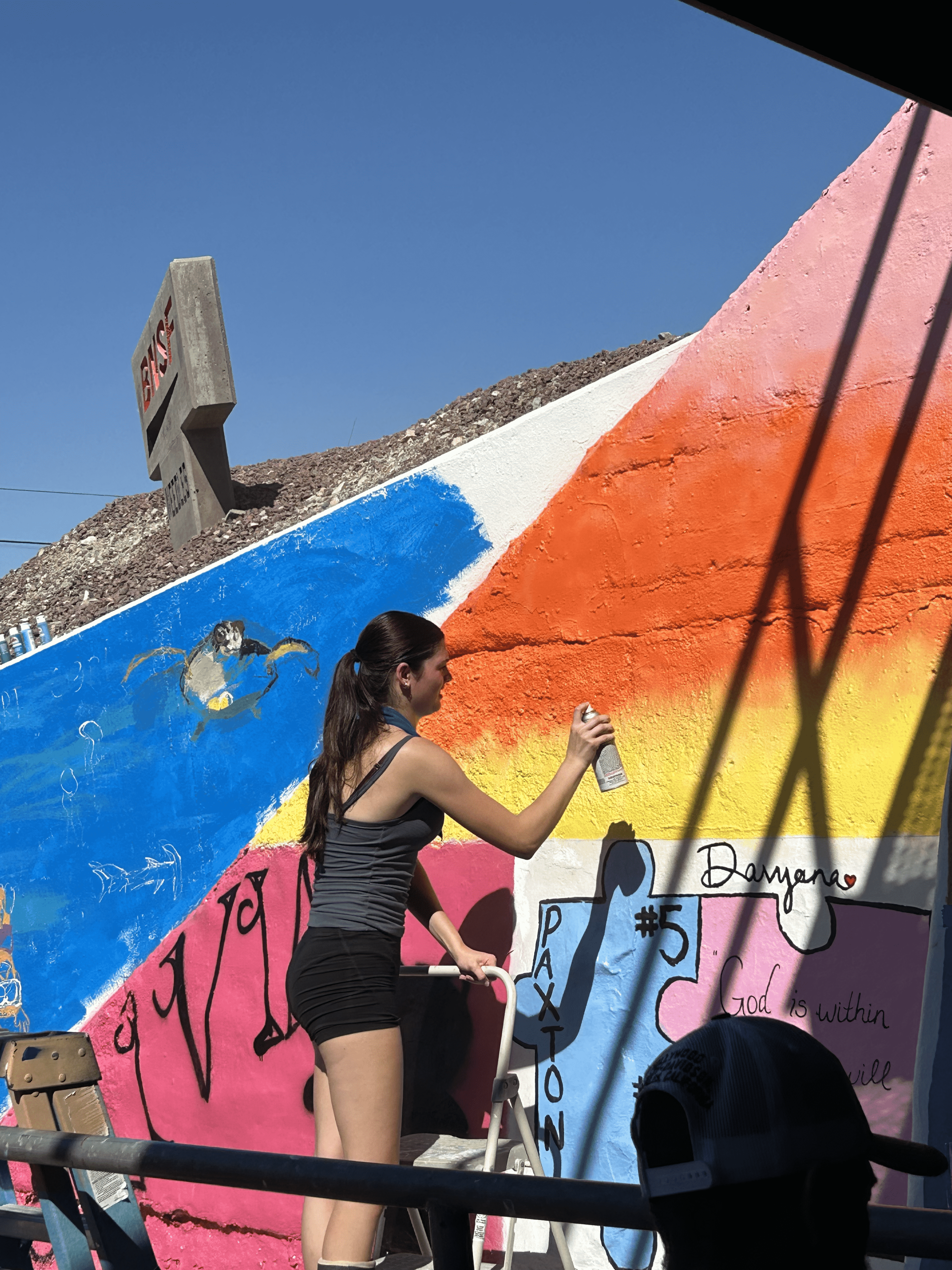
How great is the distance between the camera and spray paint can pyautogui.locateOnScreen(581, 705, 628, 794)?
330 centimetres

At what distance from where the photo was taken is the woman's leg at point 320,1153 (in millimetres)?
2857

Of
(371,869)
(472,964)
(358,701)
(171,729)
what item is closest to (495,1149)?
(472,964)

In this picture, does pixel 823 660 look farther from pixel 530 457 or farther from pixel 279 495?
pixel 279 495

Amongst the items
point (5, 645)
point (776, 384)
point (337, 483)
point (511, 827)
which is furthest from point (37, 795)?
point (776, 384)

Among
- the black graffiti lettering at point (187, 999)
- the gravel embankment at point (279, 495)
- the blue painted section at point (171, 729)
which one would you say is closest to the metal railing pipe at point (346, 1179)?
the black graffiti lettering at point (187, 999)

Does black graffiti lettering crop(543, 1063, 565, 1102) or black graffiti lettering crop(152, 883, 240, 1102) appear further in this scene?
black graffiti lettering crop(152, 883, 240, 1102)

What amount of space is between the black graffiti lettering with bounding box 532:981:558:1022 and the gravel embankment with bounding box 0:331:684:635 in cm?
338

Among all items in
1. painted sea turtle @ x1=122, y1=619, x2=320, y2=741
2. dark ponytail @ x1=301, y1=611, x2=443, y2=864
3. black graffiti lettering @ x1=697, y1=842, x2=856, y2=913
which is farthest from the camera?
painted sea turtle @ x1=122, y1=619, x2=320, y2=741

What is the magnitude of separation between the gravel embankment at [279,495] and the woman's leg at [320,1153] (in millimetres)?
4090

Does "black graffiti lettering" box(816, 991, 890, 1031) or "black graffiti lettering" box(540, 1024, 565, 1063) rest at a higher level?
"black graffiti lettering" box(816, 991, 890, 1031)

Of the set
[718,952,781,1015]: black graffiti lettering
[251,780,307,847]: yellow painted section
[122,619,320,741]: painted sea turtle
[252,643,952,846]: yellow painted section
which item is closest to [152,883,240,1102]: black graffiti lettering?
[251,780,307,847]: yellow painted section

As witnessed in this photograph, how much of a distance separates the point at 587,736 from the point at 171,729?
278cm

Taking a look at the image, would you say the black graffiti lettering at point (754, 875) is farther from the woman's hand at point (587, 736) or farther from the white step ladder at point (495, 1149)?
the white step ladder at point (495, 1149)

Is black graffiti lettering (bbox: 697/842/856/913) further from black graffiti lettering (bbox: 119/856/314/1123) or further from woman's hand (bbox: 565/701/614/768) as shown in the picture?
black graffiti lettering (bbox: 119/856/314/1123)
